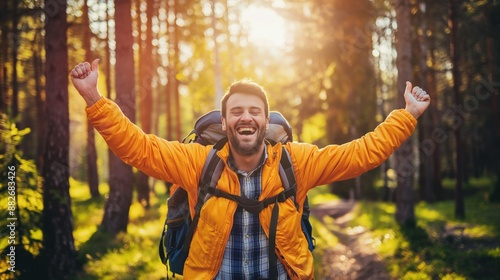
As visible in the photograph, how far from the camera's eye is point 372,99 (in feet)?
79.1

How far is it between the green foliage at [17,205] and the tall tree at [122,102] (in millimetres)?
4194

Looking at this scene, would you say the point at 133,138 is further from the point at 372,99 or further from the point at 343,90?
the point at 372,99

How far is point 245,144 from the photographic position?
10.8 feet

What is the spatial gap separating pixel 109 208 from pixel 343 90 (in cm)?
1416

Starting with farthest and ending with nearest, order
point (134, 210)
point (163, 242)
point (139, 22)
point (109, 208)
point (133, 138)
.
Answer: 1. point (139, 22)
2. point (134, 210)
3. point (109, 208)
4. point (163, 242)
5. point (133, 138)

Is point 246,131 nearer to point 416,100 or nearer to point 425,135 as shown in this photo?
point 416,100

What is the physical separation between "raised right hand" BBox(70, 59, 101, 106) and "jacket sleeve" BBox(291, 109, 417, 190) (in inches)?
66.1

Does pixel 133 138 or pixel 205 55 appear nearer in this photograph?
pixel 133 138

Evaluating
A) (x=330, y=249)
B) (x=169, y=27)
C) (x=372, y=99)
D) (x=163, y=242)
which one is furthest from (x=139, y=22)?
(x=163, y=242)

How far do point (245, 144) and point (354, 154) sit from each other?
93 centimetres

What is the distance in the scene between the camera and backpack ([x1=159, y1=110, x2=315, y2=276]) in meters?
3.23

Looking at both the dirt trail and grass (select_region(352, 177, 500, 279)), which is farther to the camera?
the dirt trail

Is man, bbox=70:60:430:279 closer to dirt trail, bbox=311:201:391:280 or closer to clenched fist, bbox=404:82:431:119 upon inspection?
clenched fist, bbox=404:82:431:119

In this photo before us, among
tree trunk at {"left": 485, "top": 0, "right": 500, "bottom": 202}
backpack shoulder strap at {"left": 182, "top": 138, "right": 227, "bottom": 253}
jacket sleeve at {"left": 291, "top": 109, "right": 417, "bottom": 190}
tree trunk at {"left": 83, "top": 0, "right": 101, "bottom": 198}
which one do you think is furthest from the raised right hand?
tree trunk at {"left": 485, "top": 0, "right": 500, "bottom": 202}
